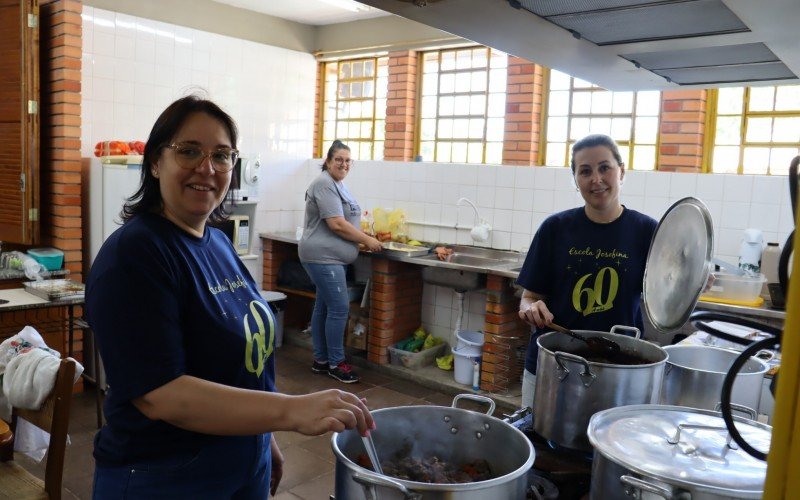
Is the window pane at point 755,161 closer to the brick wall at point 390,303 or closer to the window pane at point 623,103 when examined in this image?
the window pane at point 623,103

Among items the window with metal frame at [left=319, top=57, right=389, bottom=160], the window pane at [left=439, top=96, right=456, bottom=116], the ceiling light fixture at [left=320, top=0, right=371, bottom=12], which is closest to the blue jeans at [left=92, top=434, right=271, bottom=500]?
the window pane at [left=439, top=96, right=456, bottom=116]

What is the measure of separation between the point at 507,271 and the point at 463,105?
69.8 inches

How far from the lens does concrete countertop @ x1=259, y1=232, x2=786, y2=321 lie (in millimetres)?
3330

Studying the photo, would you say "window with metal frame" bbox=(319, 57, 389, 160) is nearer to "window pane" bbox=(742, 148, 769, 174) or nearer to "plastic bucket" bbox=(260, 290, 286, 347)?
A: "plastic bucket" bbox=(260, 290, 286, 347)

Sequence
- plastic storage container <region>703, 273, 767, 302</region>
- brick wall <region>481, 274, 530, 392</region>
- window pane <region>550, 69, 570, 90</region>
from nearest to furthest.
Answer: plastic storage container <region>703, 273, 767, 302</region>, brick wall <region>481, 274, 530, 392</region>, window pane <region>550, 69, 570, 90</region>

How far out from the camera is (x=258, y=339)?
56.7 inches

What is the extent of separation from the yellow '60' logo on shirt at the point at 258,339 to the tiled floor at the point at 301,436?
1.88m

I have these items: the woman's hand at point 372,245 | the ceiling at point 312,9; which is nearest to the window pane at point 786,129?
the woman's hand at point 372,245

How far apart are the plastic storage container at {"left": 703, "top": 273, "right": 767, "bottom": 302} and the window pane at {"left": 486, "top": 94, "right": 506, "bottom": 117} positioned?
221 centimetres

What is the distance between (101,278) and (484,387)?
3623 millimetres

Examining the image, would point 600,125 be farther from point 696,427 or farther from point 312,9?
point 696,427

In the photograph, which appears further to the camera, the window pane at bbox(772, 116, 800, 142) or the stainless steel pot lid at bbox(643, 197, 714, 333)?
the window pane at bbox(772, 116, 800, 142)

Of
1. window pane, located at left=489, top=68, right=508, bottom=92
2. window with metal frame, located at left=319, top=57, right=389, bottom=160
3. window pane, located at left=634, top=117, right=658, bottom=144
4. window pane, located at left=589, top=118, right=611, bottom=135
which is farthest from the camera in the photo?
window with metal frame, located at left=319, top=57, right=389, bottom=160

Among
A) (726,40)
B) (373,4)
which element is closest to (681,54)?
(726,40)
